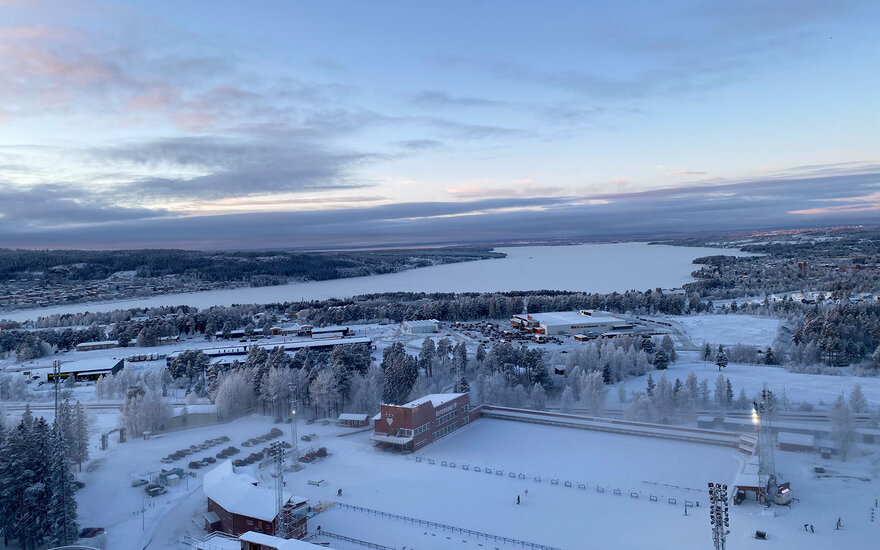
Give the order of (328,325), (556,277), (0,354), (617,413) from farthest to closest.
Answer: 1. (556,277)
2. (328,325)
3. (0,354)
4. (617,413)

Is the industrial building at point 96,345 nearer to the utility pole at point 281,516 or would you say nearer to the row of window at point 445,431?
the row of window at point 445,431

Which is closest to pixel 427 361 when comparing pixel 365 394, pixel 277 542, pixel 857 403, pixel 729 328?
pixel 365 394

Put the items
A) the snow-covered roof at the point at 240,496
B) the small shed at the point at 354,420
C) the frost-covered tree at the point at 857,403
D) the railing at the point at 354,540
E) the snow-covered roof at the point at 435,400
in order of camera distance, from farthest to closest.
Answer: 1. the small shed at the point at 354,420
2. the snow-covered roof at the point at 435,400
3. the frost-covered tree at the point at 857,403
4. the snow-covered roof at the point at 240,496
5. the railing at the point at 354,540

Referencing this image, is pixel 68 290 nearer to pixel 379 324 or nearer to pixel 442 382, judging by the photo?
pixel 379 324

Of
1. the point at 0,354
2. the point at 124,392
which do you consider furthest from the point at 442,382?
the point at 0,354

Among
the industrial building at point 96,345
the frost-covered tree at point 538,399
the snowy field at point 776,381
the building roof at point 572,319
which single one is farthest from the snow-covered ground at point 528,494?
the industrial building at point 96,345

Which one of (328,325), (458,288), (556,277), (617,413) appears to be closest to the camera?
(617,413)

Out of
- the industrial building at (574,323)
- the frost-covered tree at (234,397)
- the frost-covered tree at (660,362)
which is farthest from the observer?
the industrial building at (574,323)

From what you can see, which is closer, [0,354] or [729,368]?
[729,368]
